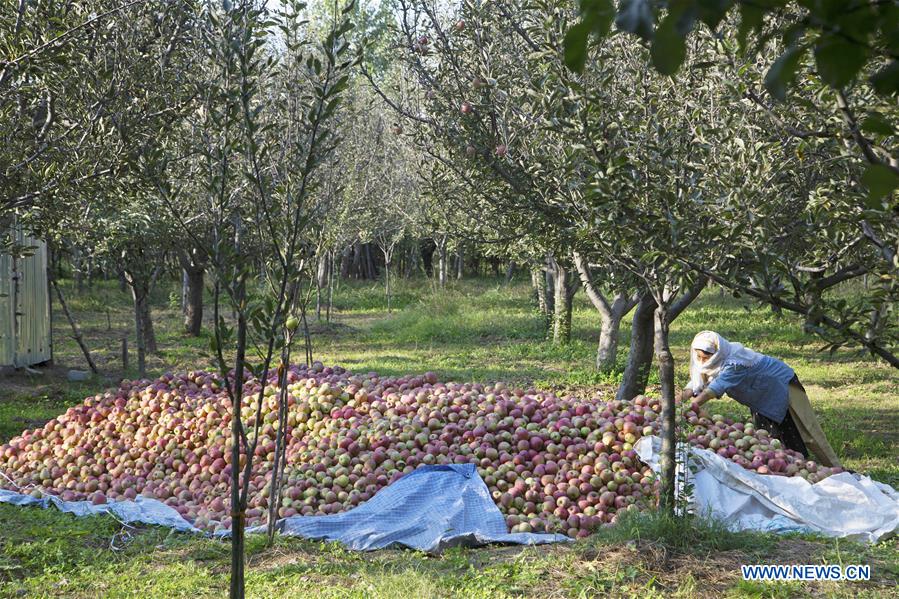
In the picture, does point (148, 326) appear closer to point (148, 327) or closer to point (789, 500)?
point (148, 327)

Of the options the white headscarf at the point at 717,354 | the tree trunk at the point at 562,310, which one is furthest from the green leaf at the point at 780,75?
the tree trunk at the point at 562,310

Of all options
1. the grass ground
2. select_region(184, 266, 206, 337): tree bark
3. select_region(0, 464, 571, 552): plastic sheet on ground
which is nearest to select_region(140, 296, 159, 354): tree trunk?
select_region(184, 266, 206, 337): tree bark

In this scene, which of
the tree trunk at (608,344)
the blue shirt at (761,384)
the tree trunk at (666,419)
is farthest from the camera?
the tree trunk at (608,344)

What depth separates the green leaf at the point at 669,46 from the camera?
3.29 ft

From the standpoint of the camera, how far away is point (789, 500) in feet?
19.0

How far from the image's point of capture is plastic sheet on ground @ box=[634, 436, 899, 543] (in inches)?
214

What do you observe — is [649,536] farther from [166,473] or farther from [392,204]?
[392,204]

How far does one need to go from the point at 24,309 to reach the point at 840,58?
→ 1321cm

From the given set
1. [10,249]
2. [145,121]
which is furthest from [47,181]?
[10,249]

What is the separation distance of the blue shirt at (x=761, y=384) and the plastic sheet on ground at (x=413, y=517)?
8.02 ft

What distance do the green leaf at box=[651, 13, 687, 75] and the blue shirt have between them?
256 inches

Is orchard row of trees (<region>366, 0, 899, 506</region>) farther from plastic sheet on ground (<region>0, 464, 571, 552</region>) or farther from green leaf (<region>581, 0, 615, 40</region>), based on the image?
plastic sheet on ground (<region>0, 464, 571, 552</region>)

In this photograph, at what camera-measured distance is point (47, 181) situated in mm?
5008

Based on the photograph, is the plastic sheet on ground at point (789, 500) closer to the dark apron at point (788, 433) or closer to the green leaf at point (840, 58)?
the dark apron at point (788, 433)
